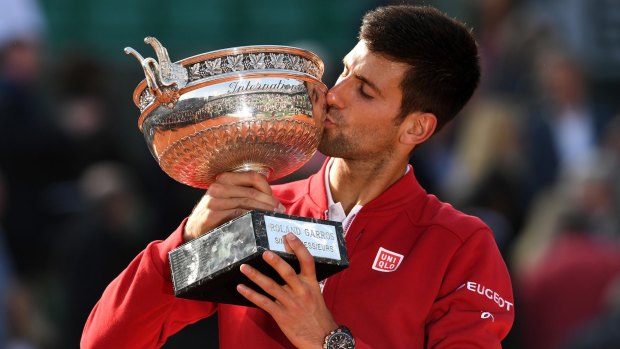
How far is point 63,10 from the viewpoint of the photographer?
404 inches

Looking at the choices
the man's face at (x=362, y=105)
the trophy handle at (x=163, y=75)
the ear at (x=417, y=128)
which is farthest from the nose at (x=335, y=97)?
the trophy handle at (x=163, y=75)

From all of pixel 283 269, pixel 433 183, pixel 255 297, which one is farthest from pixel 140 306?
pixel 433 183

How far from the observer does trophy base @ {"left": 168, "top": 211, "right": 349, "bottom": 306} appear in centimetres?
353

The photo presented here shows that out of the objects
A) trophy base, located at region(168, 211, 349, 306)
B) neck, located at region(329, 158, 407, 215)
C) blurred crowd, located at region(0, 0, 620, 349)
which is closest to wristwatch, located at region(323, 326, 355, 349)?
trophy base, located at region(168, 211, 349, 306)

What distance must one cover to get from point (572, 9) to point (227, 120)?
23.5 feet

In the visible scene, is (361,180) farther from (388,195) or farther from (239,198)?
(239,198)

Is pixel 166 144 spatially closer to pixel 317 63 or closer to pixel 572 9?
pixel 317 63

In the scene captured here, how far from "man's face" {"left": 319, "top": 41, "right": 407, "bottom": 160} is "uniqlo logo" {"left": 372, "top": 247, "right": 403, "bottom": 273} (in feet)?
1.02

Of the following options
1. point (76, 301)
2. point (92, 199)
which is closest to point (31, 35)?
point (92, 199)

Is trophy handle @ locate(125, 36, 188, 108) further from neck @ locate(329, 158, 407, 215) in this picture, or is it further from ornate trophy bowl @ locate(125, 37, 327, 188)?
neck @ locate(329, 158, 407, 215)

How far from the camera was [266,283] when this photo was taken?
357cm

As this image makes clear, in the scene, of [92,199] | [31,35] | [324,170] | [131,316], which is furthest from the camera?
[31,35]

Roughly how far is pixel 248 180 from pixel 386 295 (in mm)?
555

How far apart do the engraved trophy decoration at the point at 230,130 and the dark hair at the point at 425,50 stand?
1.23 feet
